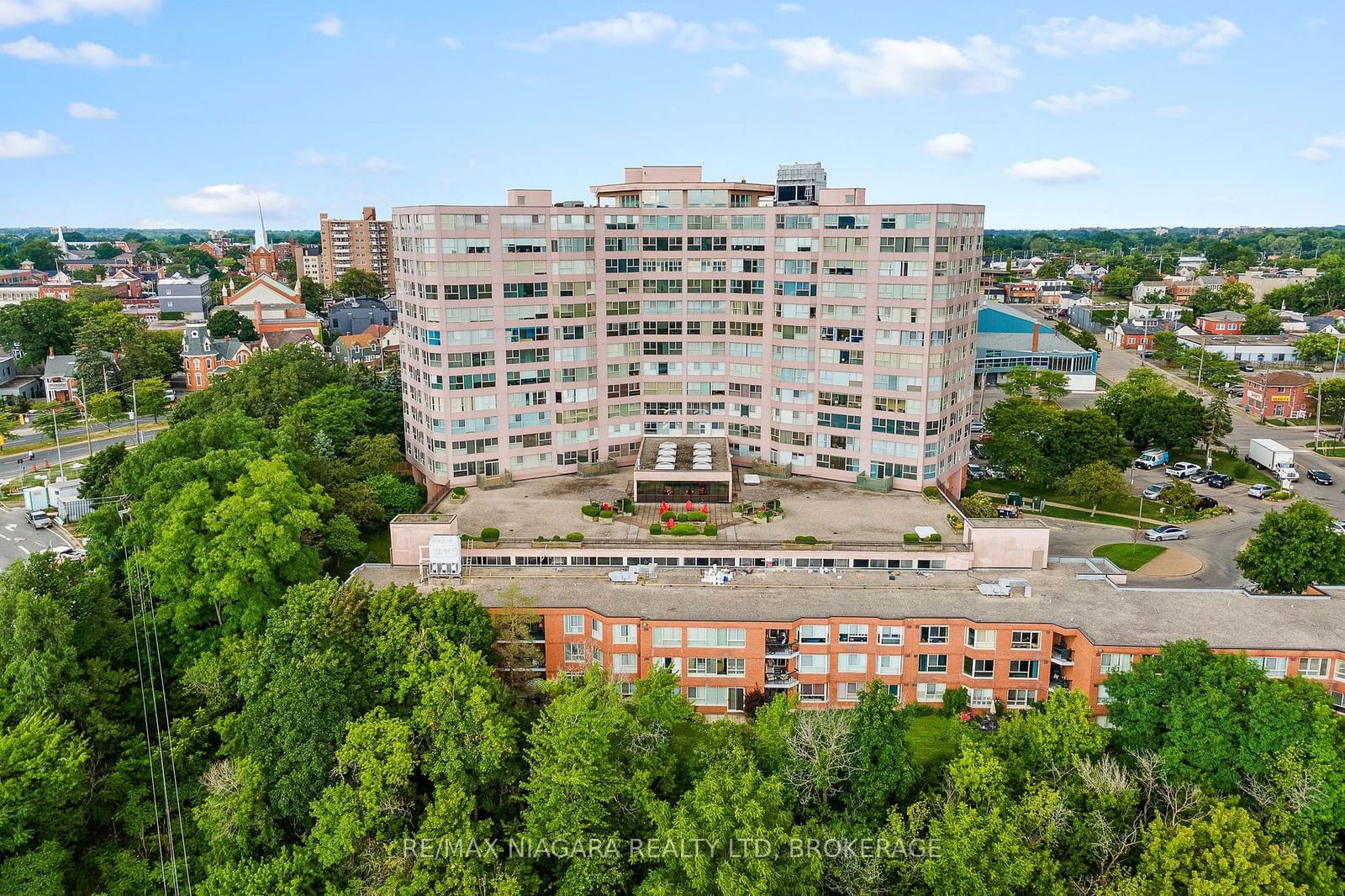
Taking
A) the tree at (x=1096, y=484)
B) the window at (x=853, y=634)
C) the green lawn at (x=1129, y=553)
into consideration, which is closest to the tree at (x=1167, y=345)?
the tree at (x=1096, y=484)

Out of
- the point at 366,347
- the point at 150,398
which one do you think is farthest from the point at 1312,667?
the point at 366,347

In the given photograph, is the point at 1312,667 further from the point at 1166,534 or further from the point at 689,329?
the point at 689,329

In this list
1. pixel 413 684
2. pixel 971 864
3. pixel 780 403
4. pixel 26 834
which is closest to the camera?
pixel 971 864

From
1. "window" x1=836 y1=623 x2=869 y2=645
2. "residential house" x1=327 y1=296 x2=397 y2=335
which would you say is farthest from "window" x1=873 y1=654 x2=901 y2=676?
"residential house" x1=327 y1=296 x2=397 y2=335

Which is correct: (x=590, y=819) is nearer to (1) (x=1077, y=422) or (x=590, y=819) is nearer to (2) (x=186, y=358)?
(1) (x=1077, y=422)

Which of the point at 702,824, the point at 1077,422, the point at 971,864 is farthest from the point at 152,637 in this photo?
the point at 1077,422

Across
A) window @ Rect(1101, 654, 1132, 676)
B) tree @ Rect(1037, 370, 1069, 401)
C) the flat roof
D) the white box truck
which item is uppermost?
tree @ Rect(1037, 370, 1069, 401)

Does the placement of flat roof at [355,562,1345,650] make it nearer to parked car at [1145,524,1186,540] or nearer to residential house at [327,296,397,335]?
parked car at [1145,524,1186,540]
